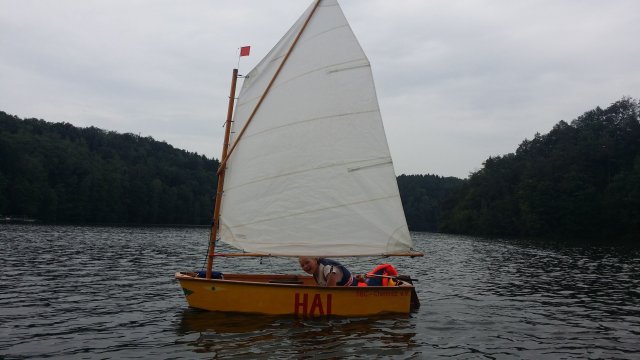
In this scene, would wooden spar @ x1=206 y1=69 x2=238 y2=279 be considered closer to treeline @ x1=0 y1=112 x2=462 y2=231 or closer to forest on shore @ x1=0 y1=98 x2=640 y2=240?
forest on shore @ x1=0 y1=98 x2=640 y2=240

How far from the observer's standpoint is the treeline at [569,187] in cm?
9369

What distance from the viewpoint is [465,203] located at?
468ft

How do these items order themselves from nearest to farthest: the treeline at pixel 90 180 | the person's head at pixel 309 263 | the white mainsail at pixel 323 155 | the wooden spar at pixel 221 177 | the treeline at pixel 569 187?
the white mainsail at pixel 323 155, the wooden spar at pixel 221 177, the person's head at pixel 309 263, the treeline at pixel 569 187, the treeline at pixel 90 180

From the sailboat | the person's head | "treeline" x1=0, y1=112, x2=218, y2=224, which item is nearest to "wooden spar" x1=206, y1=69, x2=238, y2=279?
the sailboat

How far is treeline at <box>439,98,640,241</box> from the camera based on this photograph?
307ft

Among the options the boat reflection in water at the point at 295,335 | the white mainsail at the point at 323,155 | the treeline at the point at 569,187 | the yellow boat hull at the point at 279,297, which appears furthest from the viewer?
the treeline at the point at 569,187

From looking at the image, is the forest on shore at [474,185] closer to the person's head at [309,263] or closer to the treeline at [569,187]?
the treeline at [569,187]

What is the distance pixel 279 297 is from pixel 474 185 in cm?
13955

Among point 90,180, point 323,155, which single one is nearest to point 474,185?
point 90,180

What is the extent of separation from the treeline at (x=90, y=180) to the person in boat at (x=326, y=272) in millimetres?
104603

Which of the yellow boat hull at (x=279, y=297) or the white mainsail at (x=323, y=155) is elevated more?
the white mainsail at (x=323, y=155)

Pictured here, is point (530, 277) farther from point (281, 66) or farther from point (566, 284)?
point (281, 66)

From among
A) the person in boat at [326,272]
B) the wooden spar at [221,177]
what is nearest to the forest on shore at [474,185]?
the person in boat at [326,272]

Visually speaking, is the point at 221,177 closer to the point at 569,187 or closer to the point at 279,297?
the point at 279,297
